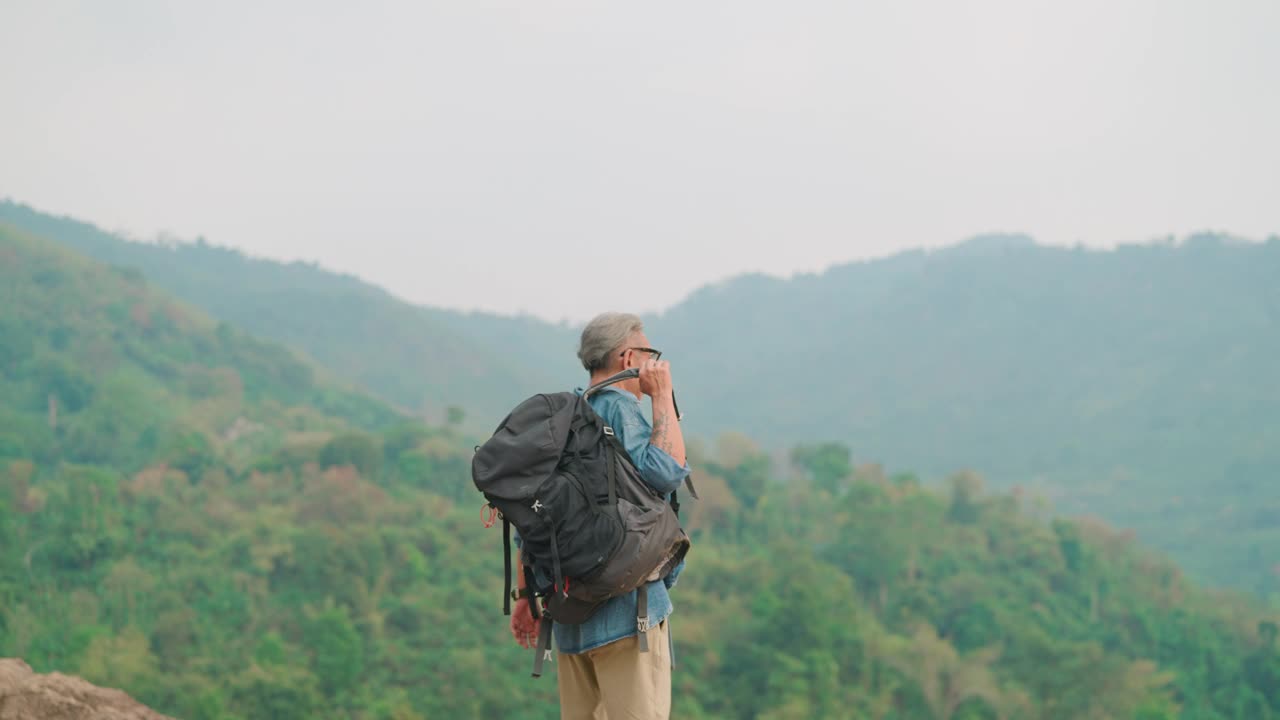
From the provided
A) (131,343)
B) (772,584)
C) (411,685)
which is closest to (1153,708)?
(772,584)

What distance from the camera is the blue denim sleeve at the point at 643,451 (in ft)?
6.81

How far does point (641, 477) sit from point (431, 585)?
21030mm

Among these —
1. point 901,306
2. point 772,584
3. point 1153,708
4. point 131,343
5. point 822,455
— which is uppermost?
point 901,306

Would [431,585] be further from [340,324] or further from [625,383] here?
[340,324]

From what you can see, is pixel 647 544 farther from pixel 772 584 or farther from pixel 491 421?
pixel 491 421

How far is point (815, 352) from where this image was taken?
9038cm

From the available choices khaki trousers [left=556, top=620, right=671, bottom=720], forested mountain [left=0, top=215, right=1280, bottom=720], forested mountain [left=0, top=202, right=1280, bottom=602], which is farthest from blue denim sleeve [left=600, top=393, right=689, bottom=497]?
forested mountain [left=0, top=202, right=1280, bottom=602]

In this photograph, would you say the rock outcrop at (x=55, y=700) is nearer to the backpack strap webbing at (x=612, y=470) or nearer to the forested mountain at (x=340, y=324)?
the backpack strap webbing at (x=612, y=470)

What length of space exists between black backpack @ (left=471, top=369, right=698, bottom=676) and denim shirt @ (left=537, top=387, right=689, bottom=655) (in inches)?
0.9

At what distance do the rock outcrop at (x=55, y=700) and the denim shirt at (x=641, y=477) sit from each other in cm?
161

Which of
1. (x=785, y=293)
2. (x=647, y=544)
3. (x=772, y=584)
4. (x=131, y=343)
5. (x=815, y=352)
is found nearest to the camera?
(x=647, y=544)

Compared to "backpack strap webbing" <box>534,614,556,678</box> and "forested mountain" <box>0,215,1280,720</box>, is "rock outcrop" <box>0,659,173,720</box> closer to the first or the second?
"backpack strap webbing" <box>534,614,556,678</box>

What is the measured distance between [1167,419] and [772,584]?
47.5 meters

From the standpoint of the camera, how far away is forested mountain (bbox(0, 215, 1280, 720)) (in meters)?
18.5
